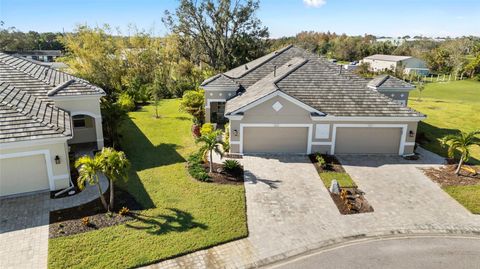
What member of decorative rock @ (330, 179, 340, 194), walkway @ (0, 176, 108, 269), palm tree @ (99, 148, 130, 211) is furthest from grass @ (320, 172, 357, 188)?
walkway @ (0, 176, 108, 269)

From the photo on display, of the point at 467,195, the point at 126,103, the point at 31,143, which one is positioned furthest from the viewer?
the point at 126,103

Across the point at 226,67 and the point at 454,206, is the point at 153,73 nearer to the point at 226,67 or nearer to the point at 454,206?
the point at 226,67

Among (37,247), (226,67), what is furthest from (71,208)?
(226,67)

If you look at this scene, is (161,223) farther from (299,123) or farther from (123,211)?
(299,123)

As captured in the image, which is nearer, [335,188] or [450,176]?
[335,188]

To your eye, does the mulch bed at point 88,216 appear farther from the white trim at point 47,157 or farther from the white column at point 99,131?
the white column at point 99,131

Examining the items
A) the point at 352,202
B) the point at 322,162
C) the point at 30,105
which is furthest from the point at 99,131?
the point at 352,202
